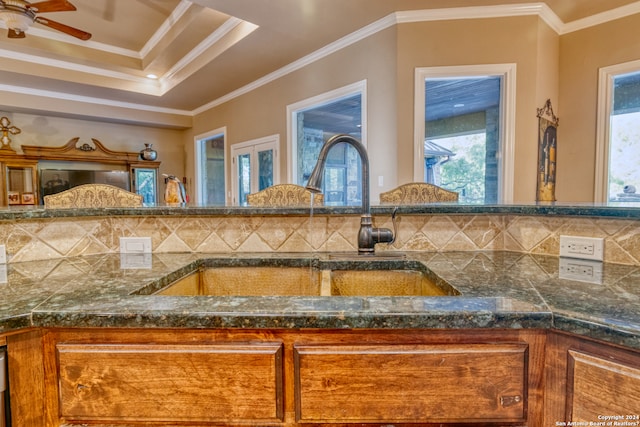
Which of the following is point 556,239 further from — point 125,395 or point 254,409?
point 125,395

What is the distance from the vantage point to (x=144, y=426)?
0.64 metres

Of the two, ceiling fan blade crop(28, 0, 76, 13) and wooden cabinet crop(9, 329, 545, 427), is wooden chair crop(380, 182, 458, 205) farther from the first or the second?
ceiling fan blade crop(28, 0, 76, 13)

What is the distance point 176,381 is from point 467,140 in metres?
4.11

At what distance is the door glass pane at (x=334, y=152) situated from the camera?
4621mm

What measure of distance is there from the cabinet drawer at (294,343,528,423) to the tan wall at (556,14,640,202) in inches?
150

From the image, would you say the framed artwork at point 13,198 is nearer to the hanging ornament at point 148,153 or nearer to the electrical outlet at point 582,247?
the hanging ornament at point 148,153

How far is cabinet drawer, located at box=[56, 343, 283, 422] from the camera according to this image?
0.63m

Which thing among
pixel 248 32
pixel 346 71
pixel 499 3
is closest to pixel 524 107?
pixel 499 3

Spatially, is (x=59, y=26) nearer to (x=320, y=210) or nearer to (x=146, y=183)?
(x=320, y=210)

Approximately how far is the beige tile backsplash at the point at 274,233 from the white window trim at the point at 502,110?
2072 mm

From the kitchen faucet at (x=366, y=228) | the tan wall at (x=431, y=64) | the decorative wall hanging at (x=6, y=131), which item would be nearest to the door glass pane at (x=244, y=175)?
the tan wall at (x=431, y=64)

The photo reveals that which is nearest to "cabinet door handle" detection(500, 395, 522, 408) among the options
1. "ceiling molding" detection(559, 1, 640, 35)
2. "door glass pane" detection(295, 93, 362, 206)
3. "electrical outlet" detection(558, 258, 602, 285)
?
"electrical outlet" detection(558, 258, 602, 285)

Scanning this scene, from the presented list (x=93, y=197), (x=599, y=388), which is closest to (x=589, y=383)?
(x=599, y=388)

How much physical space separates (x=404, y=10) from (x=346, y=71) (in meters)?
0.84
